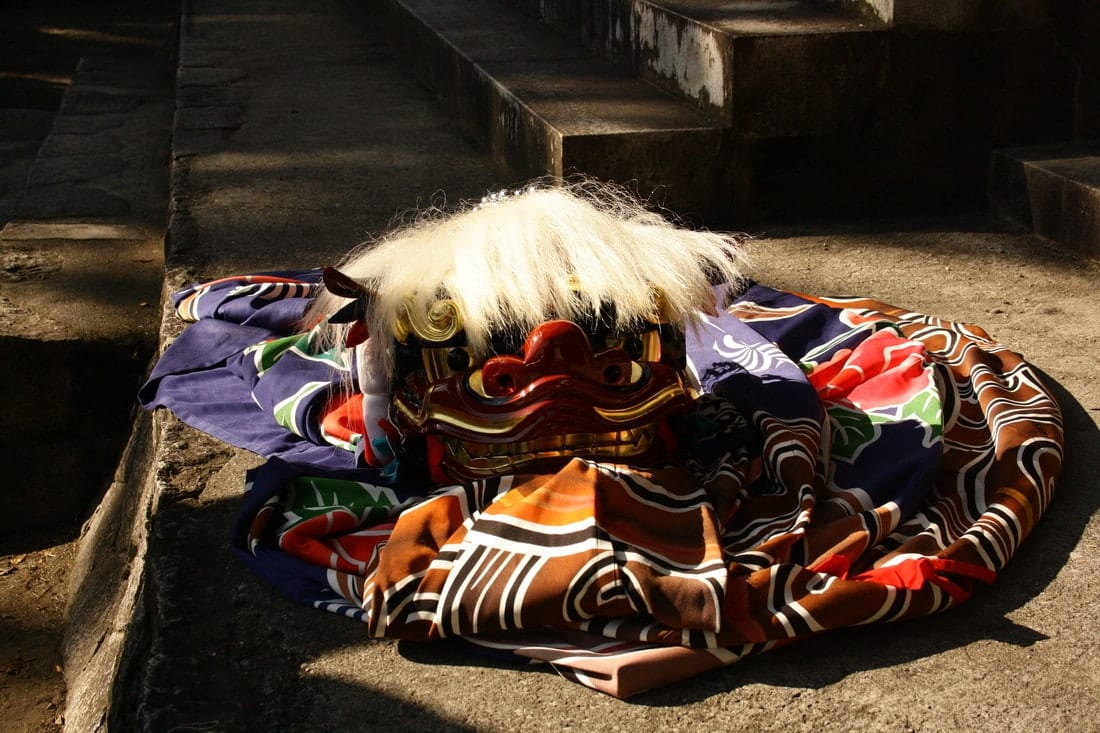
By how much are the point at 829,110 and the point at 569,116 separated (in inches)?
30.8

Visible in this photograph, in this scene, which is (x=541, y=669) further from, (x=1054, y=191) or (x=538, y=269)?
(x=1054, y=191)

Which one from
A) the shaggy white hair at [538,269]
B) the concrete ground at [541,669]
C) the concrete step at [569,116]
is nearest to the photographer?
the concrete ground at [541,669]

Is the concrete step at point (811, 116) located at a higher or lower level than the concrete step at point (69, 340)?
higher

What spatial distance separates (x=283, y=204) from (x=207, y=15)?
4387mm

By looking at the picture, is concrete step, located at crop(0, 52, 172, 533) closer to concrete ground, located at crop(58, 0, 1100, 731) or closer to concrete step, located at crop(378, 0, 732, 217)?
concrete ground, located at crop(58, 0, 1100, 731)

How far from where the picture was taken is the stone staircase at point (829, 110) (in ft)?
11.2

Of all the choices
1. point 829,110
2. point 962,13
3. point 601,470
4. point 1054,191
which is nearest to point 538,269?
point 601,470

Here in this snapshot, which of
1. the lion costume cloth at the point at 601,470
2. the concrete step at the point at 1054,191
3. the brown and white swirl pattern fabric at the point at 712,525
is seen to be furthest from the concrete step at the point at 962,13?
the lion costume cloth at the point at 601,470

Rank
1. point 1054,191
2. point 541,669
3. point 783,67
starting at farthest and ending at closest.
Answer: point 783,67
point 1054,191
point 541,669

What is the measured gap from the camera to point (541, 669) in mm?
1620

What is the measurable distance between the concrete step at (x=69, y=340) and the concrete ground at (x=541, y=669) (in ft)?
0.73

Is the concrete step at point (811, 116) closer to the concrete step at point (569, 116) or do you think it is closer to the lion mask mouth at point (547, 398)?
the concrete step at point (569, 116)

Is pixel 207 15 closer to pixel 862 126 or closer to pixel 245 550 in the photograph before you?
pixel 862 126

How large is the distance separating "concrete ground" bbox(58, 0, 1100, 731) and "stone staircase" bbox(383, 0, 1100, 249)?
6.1 inches
